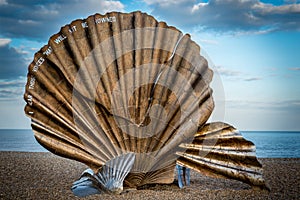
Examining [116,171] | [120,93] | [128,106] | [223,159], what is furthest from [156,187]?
[120,93]

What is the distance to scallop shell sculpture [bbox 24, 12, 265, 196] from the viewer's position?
176 inches

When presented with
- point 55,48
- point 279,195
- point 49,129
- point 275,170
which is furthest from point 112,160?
point 275,170

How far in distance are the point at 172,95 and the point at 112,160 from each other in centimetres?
109

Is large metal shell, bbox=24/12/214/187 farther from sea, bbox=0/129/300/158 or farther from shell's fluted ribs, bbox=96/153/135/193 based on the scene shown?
sea, bbox=0/129/300/158

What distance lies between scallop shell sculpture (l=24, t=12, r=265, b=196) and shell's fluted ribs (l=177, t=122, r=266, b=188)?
0.01m

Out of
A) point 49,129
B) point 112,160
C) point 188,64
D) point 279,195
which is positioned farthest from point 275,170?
point 49,129

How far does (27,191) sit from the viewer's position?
16.0 feet

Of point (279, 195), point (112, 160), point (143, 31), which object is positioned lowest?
point (279, 195)

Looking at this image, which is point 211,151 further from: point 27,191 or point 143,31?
point 27,191

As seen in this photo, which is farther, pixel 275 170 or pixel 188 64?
pixel 275 170

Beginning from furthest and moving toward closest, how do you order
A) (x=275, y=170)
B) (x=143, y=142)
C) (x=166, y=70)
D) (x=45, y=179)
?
1. (x=275, y=170)
2. (x=45, y=179)
3. (x=166, y=70)
4. (x=143, y=142)

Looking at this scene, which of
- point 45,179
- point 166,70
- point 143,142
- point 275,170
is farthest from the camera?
point 275,170

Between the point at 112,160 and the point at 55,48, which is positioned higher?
the point at 55,48

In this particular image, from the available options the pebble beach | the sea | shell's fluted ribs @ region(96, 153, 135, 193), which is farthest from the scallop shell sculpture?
the sea
